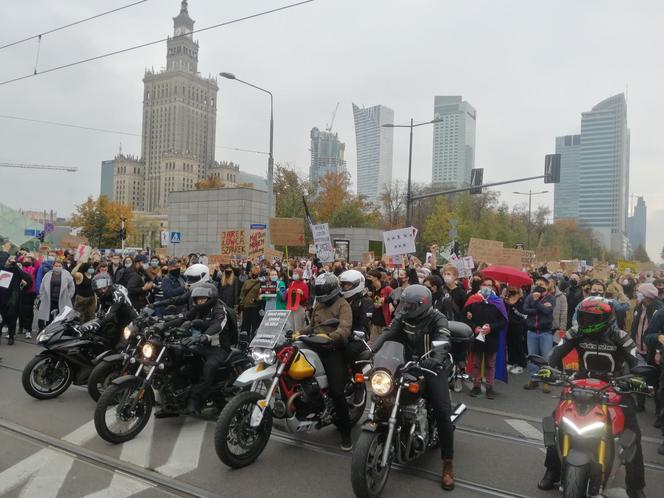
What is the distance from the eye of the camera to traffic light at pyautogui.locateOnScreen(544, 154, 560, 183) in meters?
19.8

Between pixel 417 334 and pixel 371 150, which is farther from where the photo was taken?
pixel 371 150

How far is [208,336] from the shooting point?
625 cm

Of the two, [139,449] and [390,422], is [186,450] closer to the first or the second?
[139,449]

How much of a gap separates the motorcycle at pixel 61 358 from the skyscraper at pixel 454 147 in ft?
362

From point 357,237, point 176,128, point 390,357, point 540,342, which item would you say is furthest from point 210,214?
point 176,128

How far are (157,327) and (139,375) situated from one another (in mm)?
546

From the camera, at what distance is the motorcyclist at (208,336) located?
6254mm

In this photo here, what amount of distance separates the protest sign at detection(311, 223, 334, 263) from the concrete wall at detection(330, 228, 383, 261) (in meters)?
Answer: 17.8

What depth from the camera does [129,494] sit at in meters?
4.65

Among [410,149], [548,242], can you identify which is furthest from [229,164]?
[410,149]

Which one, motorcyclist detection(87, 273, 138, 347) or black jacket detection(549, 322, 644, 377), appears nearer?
black jacket detection(549, 322, 644, 377)

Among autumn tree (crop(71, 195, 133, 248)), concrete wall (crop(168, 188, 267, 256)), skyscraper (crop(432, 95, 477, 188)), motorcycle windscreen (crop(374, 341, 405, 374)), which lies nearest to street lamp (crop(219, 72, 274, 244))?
concrete wall (crop(168, 188, 267, 256))

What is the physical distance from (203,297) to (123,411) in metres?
1.48

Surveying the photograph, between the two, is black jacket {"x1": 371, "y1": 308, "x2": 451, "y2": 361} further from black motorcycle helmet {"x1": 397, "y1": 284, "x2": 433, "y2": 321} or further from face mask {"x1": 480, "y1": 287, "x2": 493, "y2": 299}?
face mask {"x1": 480, "y1": 287, "x2": 493, "y2": 299}
